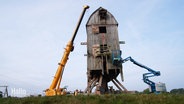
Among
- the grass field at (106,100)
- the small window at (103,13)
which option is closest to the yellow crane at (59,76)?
the small window at (103,13)

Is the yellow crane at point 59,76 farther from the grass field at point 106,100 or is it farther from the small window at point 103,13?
the grass field at point 106,100

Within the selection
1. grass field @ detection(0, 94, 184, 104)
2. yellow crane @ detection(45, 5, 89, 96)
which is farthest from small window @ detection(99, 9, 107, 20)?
grass field @ detection(0, 94, 184, 104)

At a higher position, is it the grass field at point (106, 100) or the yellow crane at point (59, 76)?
the yellow crane at point (59, 76)

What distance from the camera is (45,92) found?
85.4 ft

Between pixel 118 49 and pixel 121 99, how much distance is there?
39.1ft

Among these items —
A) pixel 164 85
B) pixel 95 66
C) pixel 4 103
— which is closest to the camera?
pixel 4 103

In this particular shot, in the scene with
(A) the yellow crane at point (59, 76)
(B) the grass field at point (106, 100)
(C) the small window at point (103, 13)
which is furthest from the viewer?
(C) the small window at point (103, 13)

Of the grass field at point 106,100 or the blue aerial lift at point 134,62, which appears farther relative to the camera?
the blue aerial lift at point 134,62

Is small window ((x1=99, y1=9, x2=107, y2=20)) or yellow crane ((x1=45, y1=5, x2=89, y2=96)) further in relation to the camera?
small window ((x1=99, y1=9, x2=107, y2=20))

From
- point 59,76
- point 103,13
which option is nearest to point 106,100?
point 59,76

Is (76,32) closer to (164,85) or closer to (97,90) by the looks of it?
(97,90)

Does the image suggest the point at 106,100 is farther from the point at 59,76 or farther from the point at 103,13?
the point at 103,13

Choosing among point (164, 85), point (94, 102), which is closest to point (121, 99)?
point (94, 102)

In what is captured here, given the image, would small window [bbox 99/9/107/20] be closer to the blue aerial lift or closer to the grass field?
the blue aerial lift
